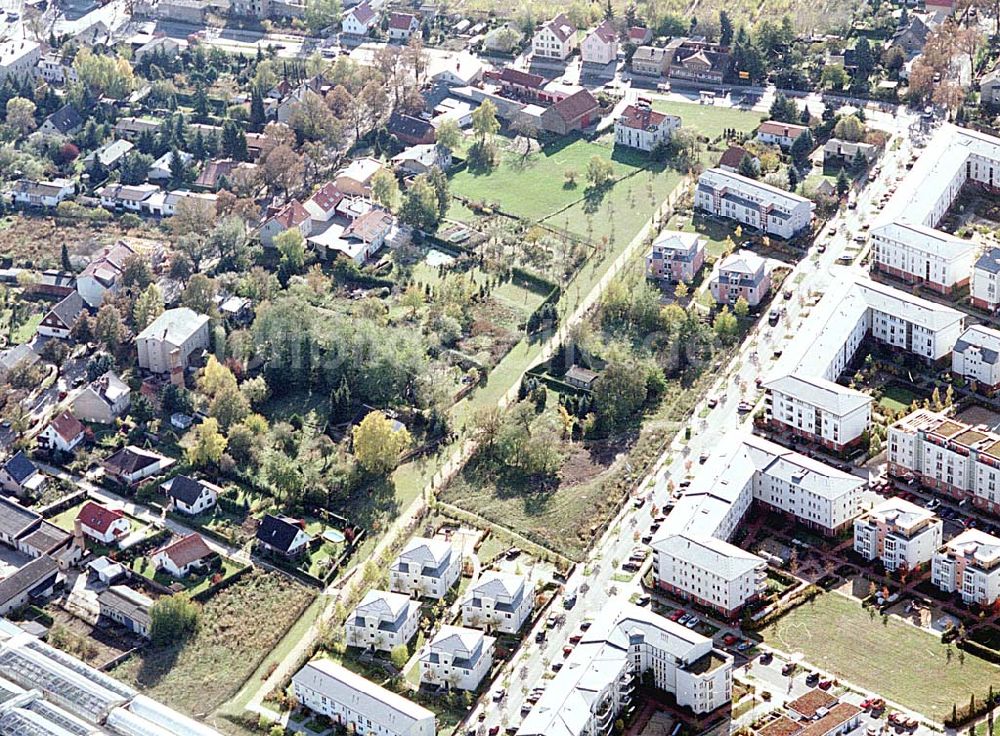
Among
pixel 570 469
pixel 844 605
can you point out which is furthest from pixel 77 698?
pixel 844 605

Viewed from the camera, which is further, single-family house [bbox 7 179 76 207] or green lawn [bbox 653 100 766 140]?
green lawn [bbox 653 100 766 140]

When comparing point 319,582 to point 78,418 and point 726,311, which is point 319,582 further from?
point 726,311

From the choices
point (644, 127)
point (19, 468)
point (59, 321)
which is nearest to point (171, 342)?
point (59, 321)

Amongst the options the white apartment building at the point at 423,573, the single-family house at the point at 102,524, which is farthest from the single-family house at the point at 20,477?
the white apartment building at the point at 423,573

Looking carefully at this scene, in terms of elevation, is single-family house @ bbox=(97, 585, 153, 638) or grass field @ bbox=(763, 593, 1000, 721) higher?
grass field @ bbox=(763, 593, 1000, 721)

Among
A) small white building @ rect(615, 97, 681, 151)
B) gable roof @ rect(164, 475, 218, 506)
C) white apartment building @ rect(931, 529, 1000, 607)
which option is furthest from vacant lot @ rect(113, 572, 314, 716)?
small white building @ rect(615, 97, 681, 151)

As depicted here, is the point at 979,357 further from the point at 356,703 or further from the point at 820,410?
the point at 356,703

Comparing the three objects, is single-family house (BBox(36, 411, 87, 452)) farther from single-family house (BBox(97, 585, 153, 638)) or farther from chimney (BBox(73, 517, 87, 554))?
single-family house (BBox(97, 585, 153, 638))
